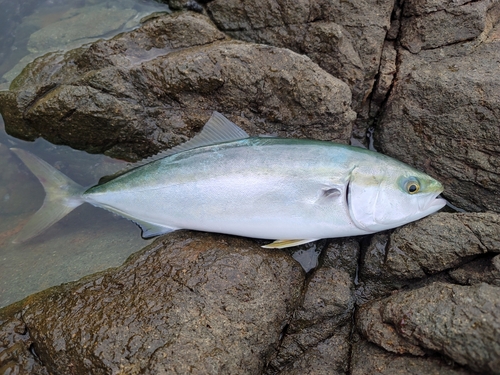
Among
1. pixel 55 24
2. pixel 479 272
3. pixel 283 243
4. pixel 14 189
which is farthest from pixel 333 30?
pixel 14 189

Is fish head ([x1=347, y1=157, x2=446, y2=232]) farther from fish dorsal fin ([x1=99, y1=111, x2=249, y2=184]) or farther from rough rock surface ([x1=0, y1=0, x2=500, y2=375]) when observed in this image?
fish dorsal fin ([x1=99, y1=111, x2=249, y2=184])

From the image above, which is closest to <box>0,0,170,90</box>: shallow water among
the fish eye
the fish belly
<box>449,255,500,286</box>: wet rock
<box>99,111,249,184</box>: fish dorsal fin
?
<box>99,111,249,184</box>: fish dorsal fin

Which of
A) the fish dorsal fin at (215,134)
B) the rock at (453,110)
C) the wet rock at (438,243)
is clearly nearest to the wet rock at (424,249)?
the wet rock at (438,243)

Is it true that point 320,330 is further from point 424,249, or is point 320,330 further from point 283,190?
point 283,190

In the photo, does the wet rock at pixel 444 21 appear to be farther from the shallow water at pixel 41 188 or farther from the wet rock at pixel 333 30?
the shallow water at pixel 41 188

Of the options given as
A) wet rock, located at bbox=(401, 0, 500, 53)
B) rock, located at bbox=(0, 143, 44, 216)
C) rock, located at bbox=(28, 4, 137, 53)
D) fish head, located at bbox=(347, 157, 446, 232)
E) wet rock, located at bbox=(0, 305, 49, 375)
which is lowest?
wet rock, located at bbox=(0, 305, 49, 375)

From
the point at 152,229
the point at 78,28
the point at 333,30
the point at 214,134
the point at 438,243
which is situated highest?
the point at 333,30

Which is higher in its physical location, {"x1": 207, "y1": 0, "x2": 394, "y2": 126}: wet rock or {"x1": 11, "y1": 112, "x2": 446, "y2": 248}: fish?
{"x1": 207, "y1": 0, "x2": 394, "y2": 126}: wet rock
